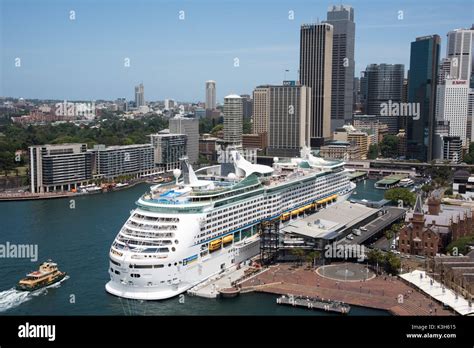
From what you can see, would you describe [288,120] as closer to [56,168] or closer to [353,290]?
[56,168]

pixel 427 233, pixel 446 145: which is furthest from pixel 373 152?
pixel 427 233

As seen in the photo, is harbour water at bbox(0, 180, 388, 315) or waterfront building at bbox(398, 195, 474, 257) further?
waterfront building at bbox(398, 195, 474, 257)

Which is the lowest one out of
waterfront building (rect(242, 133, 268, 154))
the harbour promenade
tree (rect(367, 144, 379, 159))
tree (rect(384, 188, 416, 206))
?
the harbour promenade

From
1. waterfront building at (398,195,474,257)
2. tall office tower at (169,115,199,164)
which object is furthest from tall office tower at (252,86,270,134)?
waterfront building at (398,195,474,257)

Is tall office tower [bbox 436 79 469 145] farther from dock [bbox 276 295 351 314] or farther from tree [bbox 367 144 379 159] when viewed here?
dock [bbox 276 295 351 314]

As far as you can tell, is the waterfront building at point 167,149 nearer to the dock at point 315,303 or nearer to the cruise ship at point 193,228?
the cruise ship at point 193,228

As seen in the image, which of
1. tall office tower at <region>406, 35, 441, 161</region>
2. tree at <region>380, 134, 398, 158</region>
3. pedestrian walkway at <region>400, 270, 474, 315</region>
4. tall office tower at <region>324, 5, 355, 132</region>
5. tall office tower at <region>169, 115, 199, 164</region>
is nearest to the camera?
pedestrian walkway at <region>400, 270, 474, 315</region>
